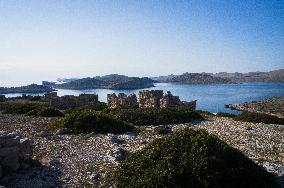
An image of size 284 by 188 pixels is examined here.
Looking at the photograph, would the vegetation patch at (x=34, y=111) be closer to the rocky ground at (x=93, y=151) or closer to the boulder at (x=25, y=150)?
the rocky ground at (x=93, y=151)

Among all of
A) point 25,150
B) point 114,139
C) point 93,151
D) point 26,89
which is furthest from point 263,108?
point 26,89

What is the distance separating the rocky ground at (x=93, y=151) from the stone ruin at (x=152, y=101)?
77.2ft

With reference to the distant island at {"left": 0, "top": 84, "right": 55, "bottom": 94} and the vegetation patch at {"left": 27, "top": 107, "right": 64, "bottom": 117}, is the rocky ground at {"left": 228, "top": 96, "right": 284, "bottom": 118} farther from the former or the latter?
the distant island at {"left": 0, "top": 84, "right": 55, "bottom": 94}

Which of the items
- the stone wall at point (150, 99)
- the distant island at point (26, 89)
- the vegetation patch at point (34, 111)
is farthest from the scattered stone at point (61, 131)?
the distant island at point (26, 89)

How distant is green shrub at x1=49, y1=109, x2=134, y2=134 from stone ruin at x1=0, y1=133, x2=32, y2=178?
6.64 metres

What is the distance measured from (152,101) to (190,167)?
40389mm

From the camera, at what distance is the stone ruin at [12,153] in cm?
1267

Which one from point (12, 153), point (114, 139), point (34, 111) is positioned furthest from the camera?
point (34, 111)

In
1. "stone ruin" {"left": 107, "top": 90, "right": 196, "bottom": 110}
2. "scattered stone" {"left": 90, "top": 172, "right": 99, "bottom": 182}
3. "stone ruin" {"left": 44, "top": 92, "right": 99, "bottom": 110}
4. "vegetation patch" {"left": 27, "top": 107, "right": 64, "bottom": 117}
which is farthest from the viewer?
"stone ruin" {"left": 44, "top": 92, "right": 99, "bottom": 110}

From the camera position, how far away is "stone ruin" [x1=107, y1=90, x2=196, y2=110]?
48531 millimetres

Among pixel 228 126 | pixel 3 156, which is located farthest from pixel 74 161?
pixel 228 126

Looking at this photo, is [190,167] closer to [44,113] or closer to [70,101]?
[44,113]

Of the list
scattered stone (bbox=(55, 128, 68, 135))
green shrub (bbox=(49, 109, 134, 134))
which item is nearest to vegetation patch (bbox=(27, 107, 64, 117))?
green shrub (bbox=(49, 109, 134, 134))

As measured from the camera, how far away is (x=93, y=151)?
16.2m
